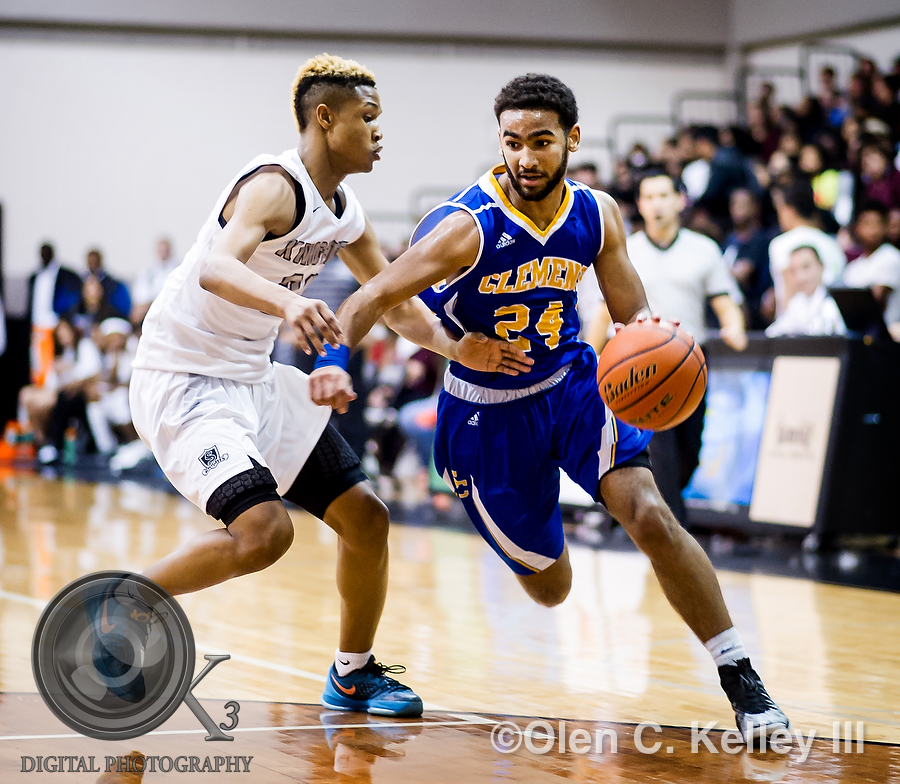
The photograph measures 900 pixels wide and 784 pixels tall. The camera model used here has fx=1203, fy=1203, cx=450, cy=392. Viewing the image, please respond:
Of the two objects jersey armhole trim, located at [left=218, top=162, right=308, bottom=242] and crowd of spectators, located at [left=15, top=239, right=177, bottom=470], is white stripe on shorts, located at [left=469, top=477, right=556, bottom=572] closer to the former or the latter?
jersey armhole trim, located at [left=218, top=162, right=308, bottom=242]

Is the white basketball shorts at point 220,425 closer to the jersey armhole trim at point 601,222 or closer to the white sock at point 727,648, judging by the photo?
the jersey armhole trim at point 601,222

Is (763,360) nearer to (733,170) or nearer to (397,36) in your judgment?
(733,170)

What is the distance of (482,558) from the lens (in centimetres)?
775

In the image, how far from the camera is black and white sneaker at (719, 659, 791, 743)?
3.46 metres

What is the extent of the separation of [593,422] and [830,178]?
884cm

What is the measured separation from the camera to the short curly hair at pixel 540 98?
3641mm

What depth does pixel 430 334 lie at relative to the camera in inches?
156

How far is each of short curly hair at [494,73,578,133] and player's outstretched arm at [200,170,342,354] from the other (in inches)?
28.6

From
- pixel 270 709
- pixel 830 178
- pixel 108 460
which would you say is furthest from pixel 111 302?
pixel 270 709

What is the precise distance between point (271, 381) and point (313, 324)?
846mm

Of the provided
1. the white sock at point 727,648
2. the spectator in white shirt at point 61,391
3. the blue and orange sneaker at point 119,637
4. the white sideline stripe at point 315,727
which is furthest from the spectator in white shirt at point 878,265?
the spectator in white shirt at point 61,391

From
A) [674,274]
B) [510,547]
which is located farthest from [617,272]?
[674,274]

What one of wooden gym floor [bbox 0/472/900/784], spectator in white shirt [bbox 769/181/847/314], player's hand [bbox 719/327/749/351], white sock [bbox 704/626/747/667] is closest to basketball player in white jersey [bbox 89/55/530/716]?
wooden gym floor [bbox 0/472/900/784]

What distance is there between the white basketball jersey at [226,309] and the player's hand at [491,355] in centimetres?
54
